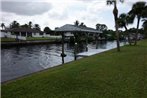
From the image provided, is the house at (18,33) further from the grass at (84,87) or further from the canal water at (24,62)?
the grass at (84,87)

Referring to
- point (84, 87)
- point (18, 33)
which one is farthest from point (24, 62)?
point (18, 33)

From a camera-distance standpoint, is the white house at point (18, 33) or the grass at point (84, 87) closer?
the grass at point (84, 87)

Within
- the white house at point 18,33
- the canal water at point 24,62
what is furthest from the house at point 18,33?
the canal water at point 24,62

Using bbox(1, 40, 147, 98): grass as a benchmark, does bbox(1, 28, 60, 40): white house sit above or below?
above

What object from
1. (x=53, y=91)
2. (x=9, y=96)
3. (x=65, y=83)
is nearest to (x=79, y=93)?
(x=53, y=91)

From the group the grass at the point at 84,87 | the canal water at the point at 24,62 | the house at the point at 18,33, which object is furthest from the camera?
the house at the point at 18,33

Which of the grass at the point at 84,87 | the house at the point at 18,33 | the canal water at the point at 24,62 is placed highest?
the house at the point at 18,33

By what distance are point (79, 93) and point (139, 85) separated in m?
2.49

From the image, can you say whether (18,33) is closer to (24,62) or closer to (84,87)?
(24,62)

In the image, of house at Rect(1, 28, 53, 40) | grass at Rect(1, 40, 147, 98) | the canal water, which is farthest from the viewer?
house at Rect(1, 28, 53, 40)

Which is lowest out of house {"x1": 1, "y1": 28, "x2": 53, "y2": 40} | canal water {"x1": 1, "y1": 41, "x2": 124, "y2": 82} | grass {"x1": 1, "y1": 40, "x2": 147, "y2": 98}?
canal water {"x1": 1, "y1": 41, "x2": 124, "y2": 82}

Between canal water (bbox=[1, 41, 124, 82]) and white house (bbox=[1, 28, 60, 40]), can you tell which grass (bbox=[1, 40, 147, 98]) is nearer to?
canal water (bbox=[1, 41, 124, 82])

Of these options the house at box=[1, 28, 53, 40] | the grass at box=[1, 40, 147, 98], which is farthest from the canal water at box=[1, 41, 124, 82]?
the house at box=[1, 28, 53, 40]

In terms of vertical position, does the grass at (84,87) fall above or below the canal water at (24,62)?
above
